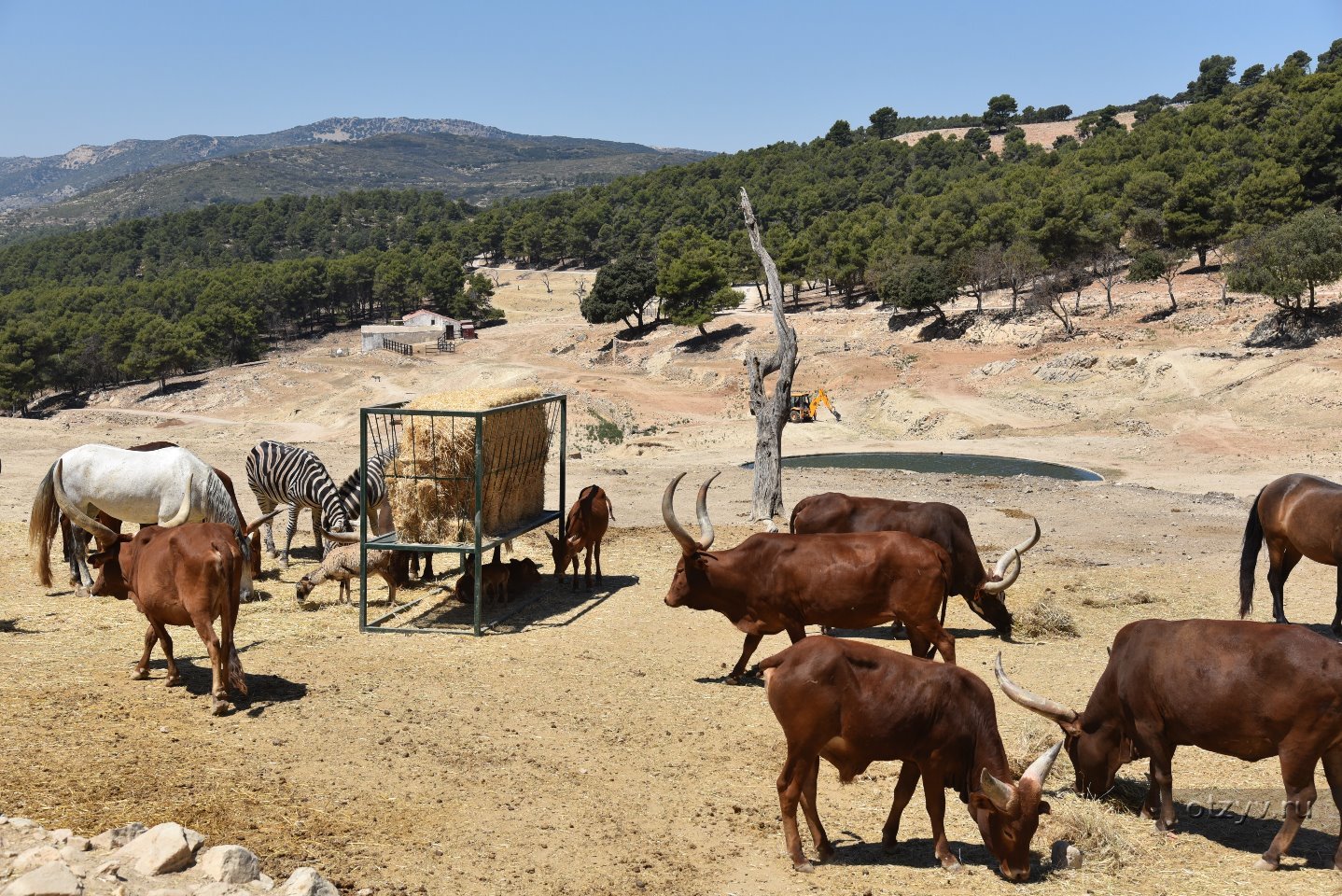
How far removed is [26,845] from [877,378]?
4891 centimetres

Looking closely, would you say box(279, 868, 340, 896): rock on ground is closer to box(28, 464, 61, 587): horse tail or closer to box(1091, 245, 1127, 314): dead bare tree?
box(28, 464, 61, 587): horse tail

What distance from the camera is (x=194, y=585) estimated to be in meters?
11.2

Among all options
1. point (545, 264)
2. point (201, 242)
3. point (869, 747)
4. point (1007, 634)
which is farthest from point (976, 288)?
point (201, 242)

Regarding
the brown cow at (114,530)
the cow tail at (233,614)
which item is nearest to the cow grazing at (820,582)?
the cow tail at (233,614)

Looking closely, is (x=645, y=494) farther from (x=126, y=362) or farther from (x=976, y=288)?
(x=126, y=362)

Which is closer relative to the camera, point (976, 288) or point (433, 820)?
point (433, 820)

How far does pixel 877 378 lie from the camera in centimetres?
5372

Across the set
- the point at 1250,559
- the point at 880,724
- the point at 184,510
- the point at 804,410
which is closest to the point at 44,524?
the point at 184,510

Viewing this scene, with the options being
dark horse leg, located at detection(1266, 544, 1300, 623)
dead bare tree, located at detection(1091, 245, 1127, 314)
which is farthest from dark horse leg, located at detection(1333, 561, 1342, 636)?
dead bare tree, located at detection(1091, 245, 1127, 314)

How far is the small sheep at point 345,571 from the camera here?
16.2m

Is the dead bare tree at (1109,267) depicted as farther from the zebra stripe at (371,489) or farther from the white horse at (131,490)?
the white horse at (131,490)

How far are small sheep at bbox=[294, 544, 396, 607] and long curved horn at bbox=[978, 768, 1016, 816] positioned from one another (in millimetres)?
10542

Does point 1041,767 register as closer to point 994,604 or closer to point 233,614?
point 994,604

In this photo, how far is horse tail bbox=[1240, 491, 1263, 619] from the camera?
1462 centimetres
